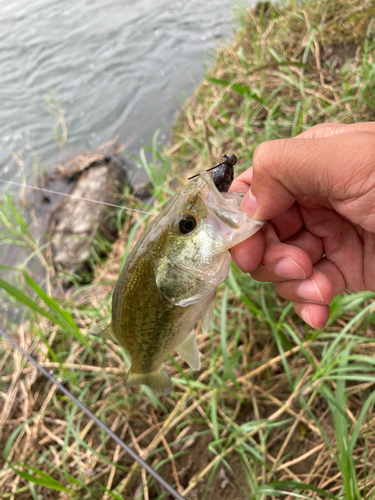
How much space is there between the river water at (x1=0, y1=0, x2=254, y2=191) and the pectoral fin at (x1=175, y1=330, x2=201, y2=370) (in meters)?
5.65

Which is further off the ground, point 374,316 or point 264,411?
point 374,316

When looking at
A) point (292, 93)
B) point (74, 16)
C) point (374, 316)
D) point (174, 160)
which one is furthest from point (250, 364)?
point (74, 16)

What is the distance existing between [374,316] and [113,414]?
224 centimetres

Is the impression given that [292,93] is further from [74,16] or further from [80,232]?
[74,16]

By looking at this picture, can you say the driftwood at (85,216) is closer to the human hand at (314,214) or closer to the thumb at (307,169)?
the human hand at (314,214)

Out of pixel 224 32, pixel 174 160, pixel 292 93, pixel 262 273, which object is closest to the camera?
pixel 262 273

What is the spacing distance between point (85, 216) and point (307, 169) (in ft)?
14.6

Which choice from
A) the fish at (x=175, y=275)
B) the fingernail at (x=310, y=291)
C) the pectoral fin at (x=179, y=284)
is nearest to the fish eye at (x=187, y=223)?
the fish at (x=175, y=275)

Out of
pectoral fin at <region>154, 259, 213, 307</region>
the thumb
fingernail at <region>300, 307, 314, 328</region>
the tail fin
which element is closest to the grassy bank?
the tail fin

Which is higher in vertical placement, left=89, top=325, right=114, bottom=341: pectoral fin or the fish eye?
the fish eye

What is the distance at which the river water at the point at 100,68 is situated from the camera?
7.56m

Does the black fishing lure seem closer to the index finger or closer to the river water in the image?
the index finger

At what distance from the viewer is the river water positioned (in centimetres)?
Answer: 756

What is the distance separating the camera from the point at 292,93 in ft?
12.8
